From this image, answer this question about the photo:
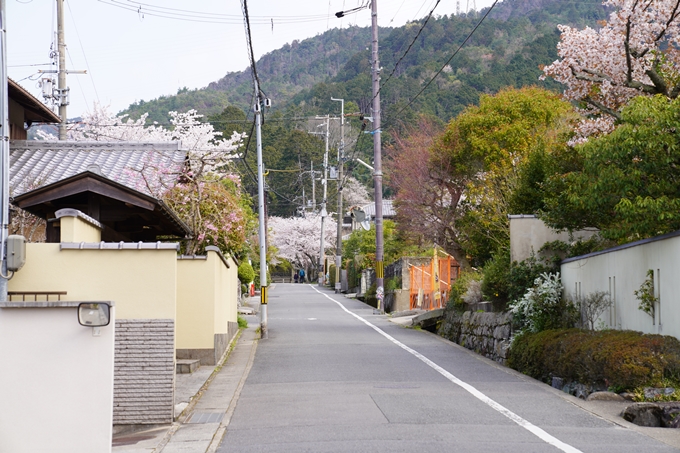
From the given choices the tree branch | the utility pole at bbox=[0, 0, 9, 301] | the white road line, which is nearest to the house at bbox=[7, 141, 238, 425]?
the utility pole at bbox=[0, 0, 9, 301]

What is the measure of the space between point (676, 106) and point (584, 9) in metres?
92.6

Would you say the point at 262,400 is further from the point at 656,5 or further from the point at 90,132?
the point at 90,132

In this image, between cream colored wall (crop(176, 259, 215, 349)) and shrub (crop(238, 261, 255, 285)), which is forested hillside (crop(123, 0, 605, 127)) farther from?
cream colored wall (crop(176, 259, 215, 349))

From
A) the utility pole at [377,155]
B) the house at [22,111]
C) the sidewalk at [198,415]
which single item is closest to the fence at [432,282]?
the utility pole at [377,155]

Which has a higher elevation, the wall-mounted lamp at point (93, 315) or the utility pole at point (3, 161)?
the utility pole at point (3, 161)

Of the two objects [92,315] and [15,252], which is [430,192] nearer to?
[15,252]

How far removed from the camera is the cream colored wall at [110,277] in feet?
30.8

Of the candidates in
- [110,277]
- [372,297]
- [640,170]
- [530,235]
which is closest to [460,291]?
[530,235]

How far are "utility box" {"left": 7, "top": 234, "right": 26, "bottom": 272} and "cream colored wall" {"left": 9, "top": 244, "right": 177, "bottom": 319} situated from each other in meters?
0.52

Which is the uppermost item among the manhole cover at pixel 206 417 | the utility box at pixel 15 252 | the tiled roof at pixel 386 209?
the tiled roof at pixel 386 209

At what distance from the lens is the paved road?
8.33 m

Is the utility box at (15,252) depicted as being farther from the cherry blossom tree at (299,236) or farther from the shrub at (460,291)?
the cherry blossom tree at (299,236)

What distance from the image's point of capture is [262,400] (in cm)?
1158

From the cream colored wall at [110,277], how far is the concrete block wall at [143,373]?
0.20 meters
